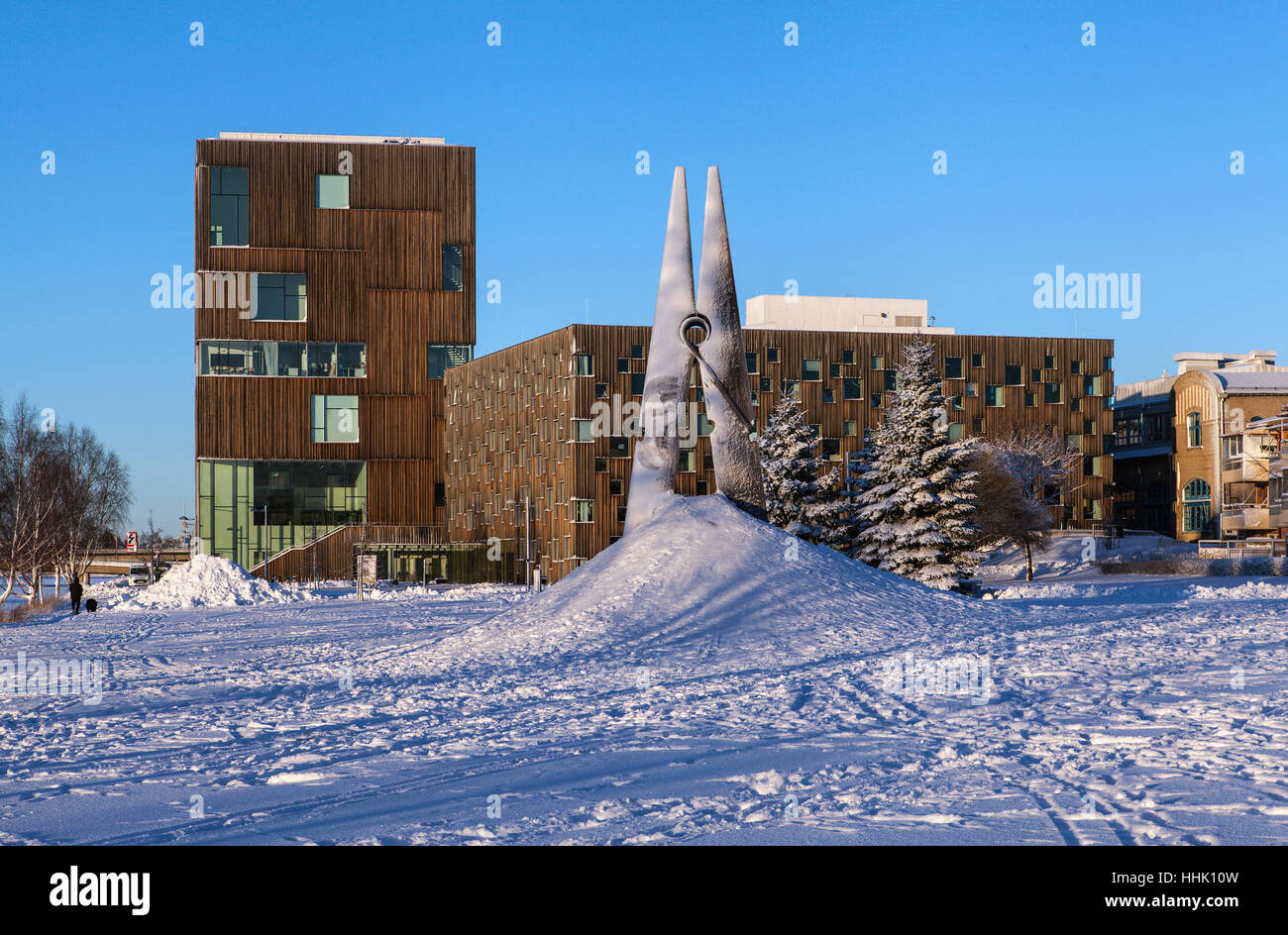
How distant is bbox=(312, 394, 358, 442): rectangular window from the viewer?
6462 centimetres

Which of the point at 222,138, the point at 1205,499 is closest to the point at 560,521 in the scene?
the point at 222,138

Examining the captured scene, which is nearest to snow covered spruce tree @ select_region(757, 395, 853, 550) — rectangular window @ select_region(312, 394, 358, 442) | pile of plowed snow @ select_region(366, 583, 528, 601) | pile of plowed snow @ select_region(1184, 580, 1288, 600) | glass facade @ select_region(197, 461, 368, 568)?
pile of plowed snow @ select_region(366, 583, 528, 601)

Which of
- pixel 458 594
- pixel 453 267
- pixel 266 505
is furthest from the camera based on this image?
pixel 453 267

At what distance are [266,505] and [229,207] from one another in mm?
14991

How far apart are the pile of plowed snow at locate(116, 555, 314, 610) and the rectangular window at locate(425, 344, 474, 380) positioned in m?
24.8

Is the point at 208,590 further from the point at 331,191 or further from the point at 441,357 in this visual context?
the point at 331,191

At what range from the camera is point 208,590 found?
134 ft

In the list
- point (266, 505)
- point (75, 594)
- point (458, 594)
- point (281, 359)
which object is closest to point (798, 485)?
point (458, 594)

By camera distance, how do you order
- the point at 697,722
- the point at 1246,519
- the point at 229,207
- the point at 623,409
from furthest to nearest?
1. the point at 229,207
2. the point at 1246,519
3. the point at 623,409
4. the point at 697,722

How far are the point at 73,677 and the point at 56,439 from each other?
54.0 meters

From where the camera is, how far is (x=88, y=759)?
36.2ft

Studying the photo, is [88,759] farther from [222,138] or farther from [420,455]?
[222,138]

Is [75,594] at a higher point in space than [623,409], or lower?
lower

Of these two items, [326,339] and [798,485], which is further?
[326,339]
